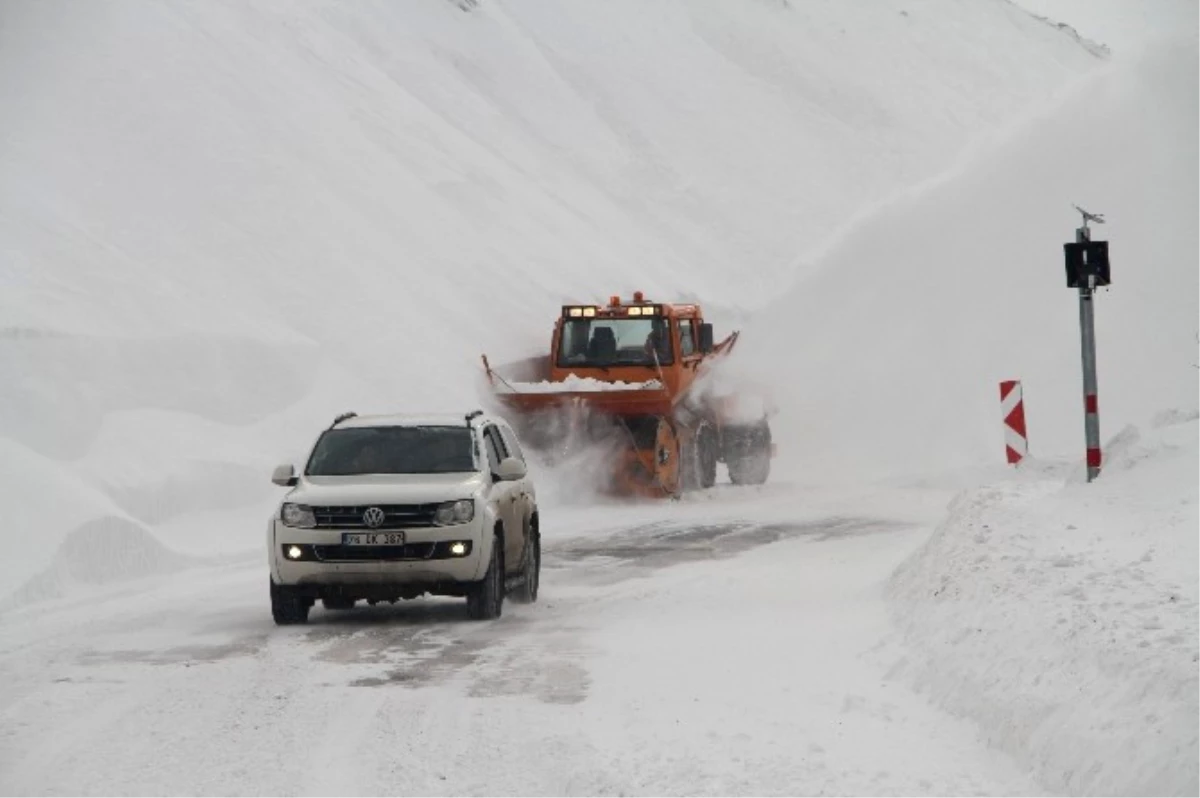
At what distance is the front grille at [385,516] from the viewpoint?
12.9m

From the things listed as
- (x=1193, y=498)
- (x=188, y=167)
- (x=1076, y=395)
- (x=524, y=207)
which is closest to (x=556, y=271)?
(x=524, y=207)

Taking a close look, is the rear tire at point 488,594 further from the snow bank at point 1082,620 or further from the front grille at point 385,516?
the snow bank at point 1082,620

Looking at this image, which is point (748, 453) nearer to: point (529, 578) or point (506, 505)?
point (529, 578)

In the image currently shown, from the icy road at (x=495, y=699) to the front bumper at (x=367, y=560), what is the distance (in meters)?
0.35

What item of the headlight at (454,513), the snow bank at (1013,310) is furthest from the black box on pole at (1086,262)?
the snow bank at (1013,310)

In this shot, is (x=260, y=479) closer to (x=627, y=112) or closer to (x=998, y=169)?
(x=998, y=169)

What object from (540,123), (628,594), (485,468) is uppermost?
(540,123)

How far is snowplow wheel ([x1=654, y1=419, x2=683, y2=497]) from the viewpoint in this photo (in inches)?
983

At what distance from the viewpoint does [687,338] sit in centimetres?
2677

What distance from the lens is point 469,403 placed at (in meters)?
29.3

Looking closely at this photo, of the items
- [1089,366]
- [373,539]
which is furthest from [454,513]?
[1089,366]

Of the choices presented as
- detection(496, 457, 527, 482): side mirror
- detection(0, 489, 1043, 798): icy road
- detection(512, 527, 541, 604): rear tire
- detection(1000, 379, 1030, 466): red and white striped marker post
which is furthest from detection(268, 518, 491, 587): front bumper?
detection(1000, 379, 1030, 466): red and white striped marker post

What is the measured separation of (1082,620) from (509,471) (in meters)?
6.12

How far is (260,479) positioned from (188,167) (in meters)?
12.2
